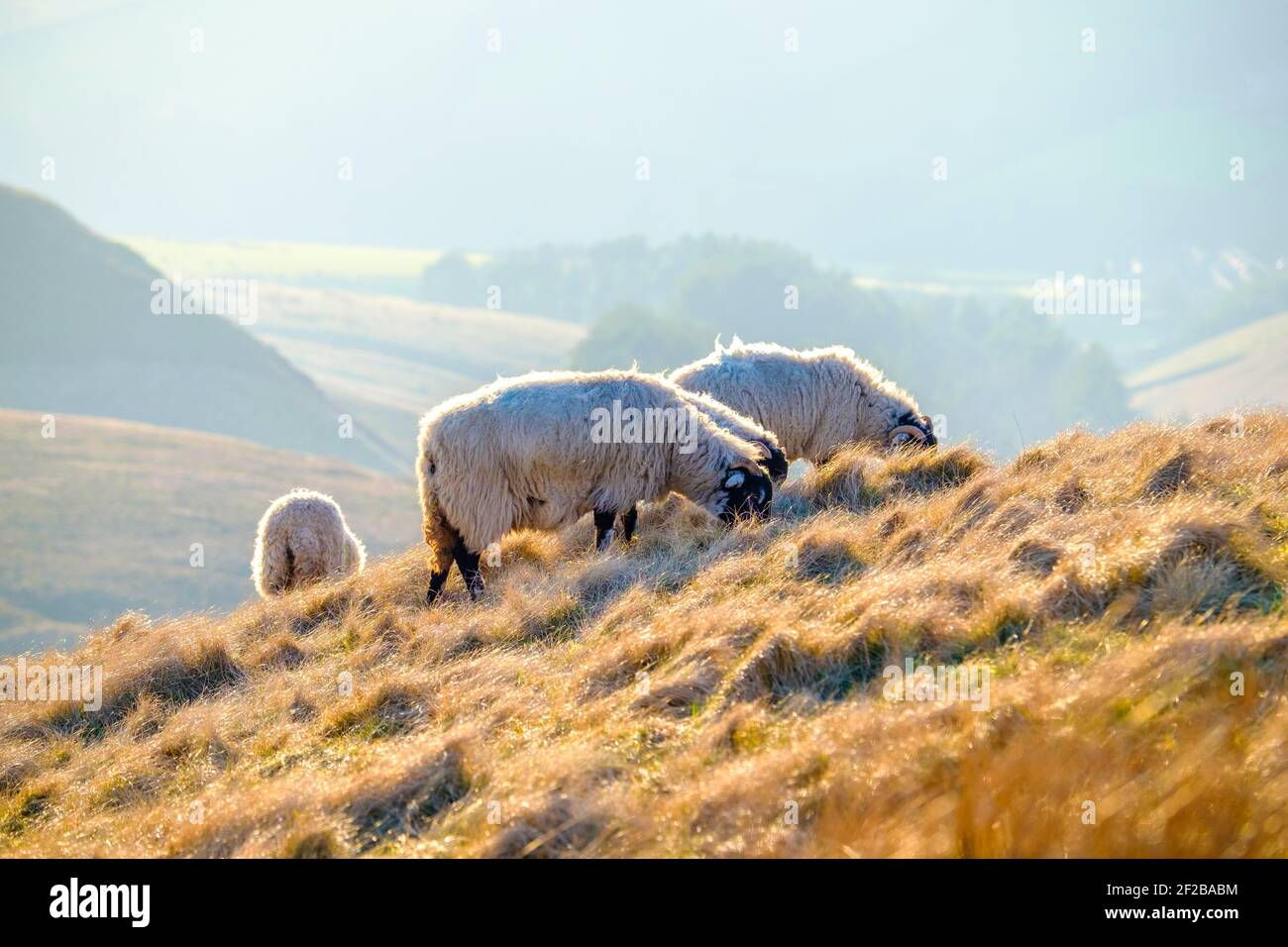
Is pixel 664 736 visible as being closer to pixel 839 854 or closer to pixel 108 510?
pixel 839 854

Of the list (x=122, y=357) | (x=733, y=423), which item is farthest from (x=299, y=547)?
(x=122, y=357)

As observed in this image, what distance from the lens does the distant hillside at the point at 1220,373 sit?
4464 inches

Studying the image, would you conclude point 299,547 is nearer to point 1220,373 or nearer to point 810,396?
point 810,396

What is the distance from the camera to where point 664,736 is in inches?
243

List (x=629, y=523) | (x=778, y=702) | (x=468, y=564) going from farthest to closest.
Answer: (x=629, y=523) → (x=468, y=564) → (x=778, y=702)

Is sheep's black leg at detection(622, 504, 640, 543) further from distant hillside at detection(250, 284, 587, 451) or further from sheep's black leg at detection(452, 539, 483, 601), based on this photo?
distant hillside at detection(250, 284, 587, 451)

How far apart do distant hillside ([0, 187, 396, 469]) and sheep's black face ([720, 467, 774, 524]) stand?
92.9m

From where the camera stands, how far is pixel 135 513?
2744 inches

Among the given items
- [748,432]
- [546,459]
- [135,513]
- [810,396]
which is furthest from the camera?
[135,513]

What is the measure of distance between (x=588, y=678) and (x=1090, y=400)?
132824 mm

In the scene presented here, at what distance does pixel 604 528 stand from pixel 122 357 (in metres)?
110

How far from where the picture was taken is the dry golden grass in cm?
494
